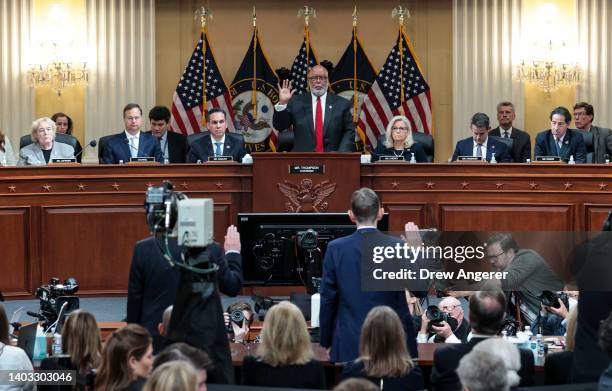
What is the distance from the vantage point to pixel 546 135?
1296cm

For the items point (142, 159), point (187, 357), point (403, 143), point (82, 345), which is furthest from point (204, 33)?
point (187, 357)

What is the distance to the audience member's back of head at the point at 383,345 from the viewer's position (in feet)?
19.6

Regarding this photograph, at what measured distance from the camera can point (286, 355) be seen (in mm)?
6082

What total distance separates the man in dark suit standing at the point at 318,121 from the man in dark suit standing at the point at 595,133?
3047mm

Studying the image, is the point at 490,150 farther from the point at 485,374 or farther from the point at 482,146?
the point at 485,374

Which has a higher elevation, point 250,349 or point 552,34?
point 552,34

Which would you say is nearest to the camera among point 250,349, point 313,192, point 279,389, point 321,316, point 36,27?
point 279,389

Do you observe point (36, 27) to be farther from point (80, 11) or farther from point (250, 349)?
point (250, 349)

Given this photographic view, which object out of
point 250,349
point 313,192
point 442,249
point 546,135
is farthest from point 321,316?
point 546,135

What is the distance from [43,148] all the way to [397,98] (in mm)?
4996

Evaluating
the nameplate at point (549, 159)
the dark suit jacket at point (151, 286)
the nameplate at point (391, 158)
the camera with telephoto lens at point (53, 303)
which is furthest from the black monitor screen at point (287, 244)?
the nameplate at point (549, 159)

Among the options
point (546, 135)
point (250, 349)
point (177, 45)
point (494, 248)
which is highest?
point (177, 45)

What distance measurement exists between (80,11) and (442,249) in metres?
8.62

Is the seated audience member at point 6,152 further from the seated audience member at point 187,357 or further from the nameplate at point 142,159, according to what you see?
the seated audience member at point 187,357
